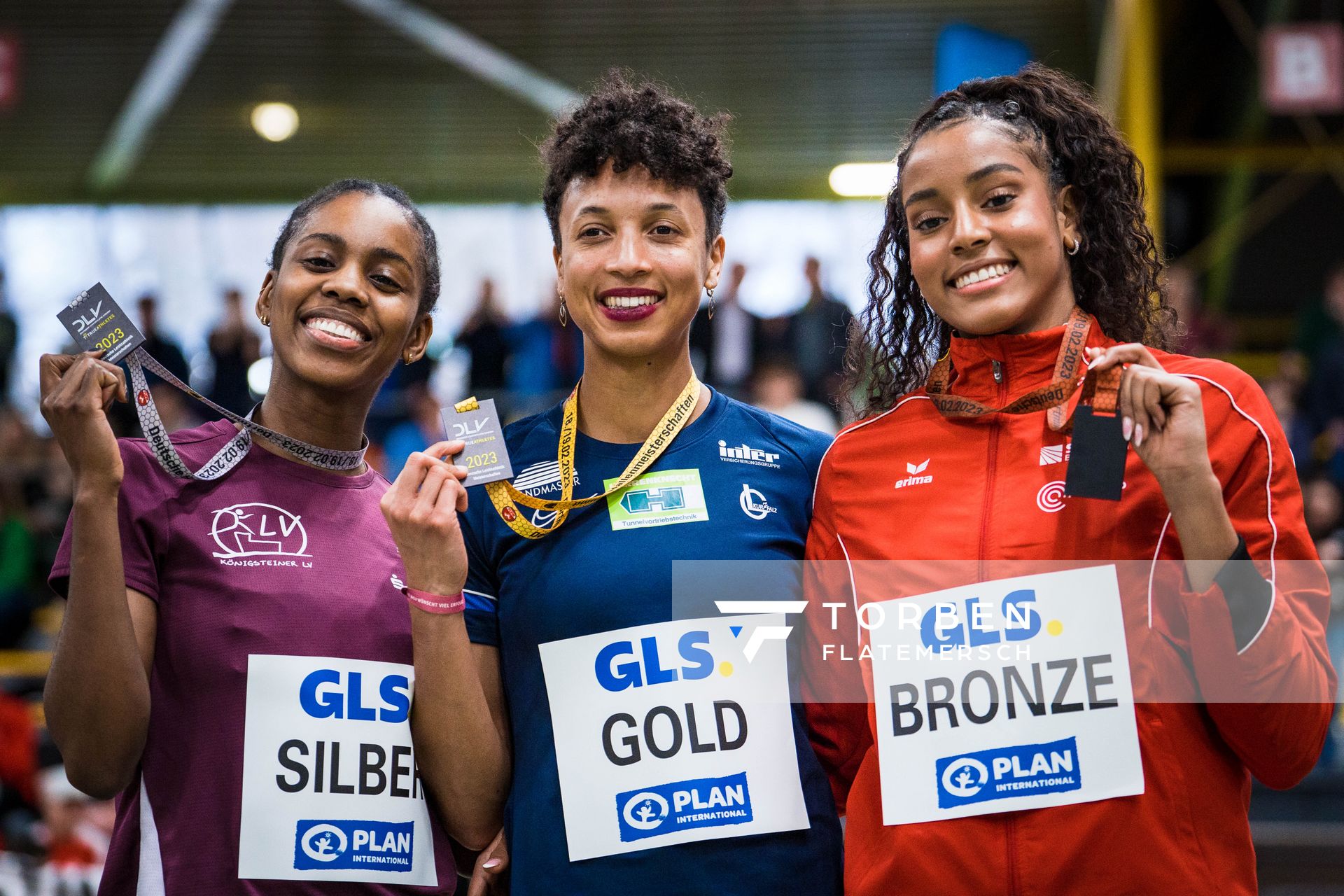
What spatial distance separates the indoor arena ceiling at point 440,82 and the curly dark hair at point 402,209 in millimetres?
8381

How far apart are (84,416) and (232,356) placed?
28.1 feet

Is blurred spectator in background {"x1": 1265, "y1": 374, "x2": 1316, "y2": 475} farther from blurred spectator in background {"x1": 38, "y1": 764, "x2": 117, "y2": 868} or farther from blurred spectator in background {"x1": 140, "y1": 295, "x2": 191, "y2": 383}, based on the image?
blurred spectator in background {"x1": 38, "y1": 764, "x2": 117, "y2": 868}

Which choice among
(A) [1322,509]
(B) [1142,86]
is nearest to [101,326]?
(A) [1322,509]

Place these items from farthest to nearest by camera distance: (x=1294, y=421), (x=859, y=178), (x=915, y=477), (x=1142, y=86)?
(x=859, y=178)
(x=1142, y=86)
(x=1294, y=421)
(x=915, y=477)

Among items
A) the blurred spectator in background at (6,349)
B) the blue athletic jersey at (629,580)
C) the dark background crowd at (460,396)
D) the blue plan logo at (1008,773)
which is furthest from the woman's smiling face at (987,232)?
the blurred spectator in background at (6,349)

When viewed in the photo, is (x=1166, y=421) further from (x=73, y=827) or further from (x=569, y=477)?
(x=73, y=827)

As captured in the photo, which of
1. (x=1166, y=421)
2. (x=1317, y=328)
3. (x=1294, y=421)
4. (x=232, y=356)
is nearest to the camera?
(x=1166, y=421)

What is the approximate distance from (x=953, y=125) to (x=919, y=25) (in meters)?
10.6

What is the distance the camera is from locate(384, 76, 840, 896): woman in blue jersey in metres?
2.20

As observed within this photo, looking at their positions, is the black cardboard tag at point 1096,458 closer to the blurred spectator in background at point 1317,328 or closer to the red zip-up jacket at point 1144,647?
the red zip-up jacket at point 1144,647

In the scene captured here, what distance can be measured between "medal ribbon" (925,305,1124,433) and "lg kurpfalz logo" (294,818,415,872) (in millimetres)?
1211

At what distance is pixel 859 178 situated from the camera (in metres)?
16.3

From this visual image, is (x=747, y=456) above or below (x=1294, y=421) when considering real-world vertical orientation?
below

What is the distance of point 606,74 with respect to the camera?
2.69 meters
